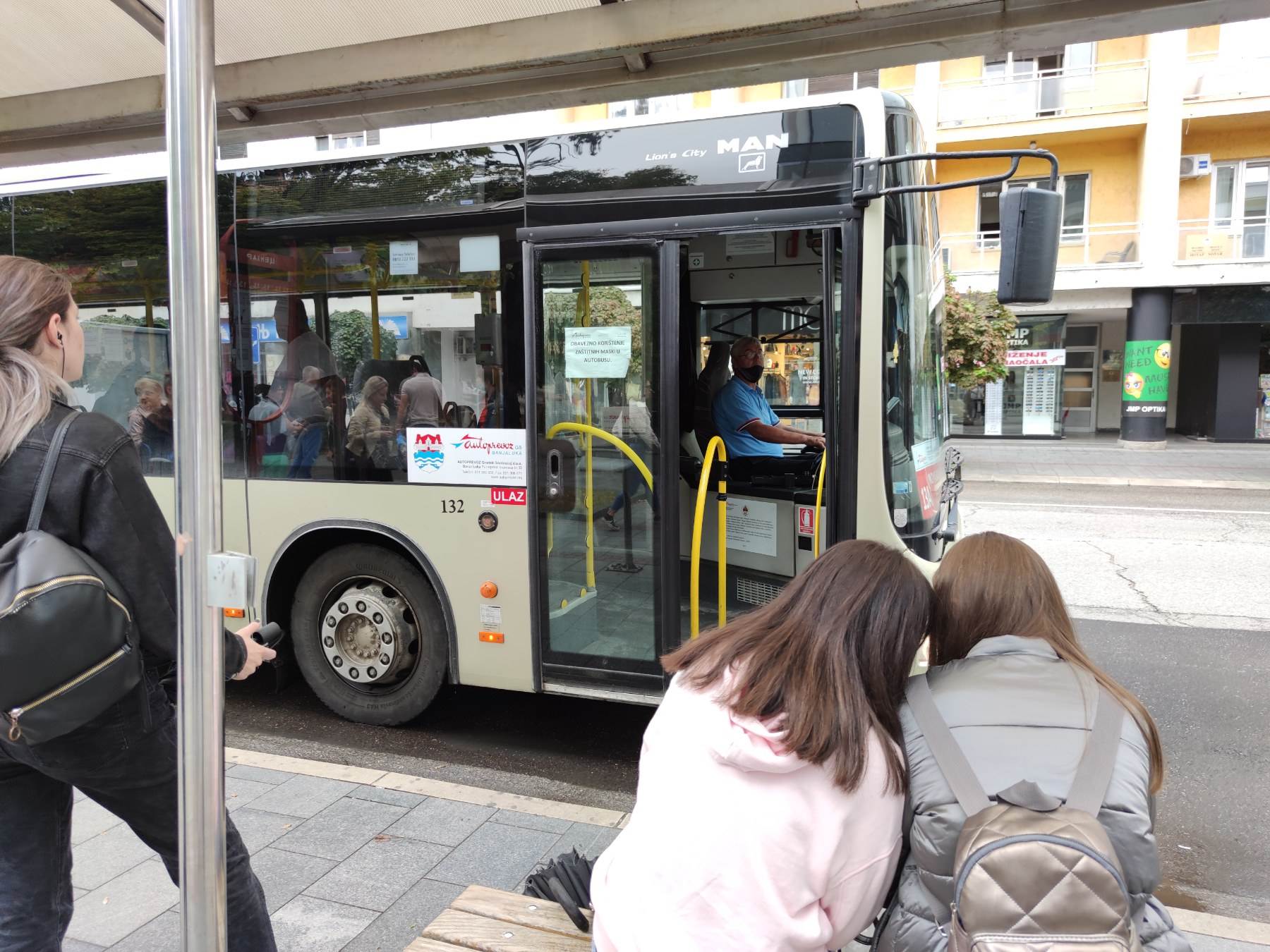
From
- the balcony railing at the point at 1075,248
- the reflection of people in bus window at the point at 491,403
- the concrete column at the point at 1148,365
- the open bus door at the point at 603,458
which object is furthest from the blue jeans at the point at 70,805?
the concrete column at the point at 1148,365

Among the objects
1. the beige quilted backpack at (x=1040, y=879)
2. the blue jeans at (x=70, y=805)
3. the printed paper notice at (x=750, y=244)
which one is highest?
the printed paper notice at (x=750, y=244)

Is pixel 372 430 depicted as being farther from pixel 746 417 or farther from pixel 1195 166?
pixel 1195 166

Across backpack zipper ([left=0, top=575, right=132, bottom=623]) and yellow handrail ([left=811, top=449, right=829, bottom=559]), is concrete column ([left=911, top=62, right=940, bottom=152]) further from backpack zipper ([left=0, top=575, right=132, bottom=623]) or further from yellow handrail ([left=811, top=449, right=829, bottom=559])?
backpack zipper ([left=0, top=575, right=132, bottom=623])

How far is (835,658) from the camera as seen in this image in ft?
5.58

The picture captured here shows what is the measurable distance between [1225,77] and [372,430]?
24.0 m

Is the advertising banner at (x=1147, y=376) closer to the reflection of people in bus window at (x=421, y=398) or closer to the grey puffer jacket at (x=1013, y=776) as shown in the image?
the reflection of people in bus window at (x=421, y=398)

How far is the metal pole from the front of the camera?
1639 mm

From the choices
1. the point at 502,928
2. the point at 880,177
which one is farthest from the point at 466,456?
the point at 502,928

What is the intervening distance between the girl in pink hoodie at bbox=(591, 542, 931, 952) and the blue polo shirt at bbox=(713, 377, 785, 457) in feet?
13.3

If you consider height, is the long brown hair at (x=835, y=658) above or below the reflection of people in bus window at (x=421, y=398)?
below

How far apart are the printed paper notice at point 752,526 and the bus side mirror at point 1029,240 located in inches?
73.8

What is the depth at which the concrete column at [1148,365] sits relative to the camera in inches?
874

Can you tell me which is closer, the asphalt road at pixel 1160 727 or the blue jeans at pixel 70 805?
the blue jeans at pixel 70 805

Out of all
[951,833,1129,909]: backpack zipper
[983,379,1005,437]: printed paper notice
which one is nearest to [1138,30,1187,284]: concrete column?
[983,379,1005,437]: printed paper notice
